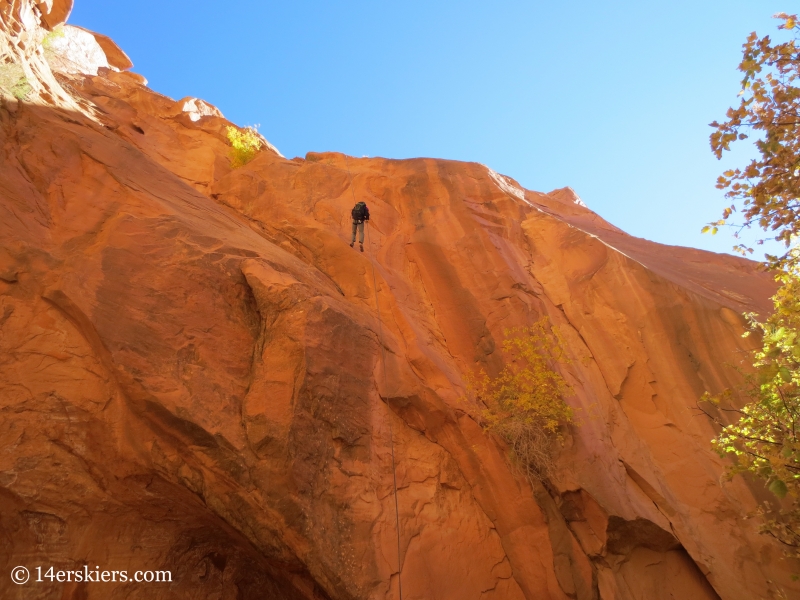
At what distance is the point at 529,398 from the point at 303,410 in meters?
4.32

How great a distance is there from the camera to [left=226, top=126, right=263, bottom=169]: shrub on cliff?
17.5 metres

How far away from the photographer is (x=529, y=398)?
9633 mm

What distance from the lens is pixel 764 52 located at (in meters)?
6.03

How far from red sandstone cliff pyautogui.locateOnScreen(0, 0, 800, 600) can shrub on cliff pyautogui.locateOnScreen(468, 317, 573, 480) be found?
0.31m

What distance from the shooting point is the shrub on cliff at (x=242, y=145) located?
1755cm

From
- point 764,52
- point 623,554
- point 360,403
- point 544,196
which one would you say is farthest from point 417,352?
point 544,196

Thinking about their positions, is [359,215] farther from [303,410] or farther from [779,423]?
[779,423]

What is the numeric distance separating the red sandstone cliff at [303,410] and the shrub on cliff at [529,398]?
0.31 metres

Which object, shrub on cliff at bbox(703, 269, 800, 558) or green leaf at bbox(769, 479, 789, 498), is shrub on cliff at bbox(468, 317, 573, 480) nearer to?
shrub on cliff at bbox(703, 269, 800, 558)

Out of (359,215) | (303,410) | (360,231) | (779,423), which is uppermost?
(359,215)

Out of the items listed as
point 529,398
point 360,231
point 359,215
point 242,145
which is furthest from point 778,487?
point 242,145

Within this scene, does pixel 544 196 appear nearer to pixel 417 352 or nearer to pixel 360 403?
pixel 417 352

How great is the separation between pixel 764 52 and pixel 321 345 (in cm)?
722

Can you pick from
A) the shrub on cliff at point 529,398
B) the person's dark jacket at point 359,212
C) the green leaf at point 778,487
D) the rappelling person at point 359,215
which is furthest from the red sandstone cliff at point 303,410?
the green leaf at point 778,487
